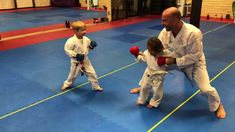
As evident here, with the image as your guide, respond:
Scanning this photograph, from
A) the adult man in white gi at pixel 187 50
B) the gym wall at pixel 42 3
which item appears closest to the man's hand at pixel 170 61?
the adult man in white gi at pixel 187 50

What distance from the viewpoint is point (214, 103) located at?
10.7 feet

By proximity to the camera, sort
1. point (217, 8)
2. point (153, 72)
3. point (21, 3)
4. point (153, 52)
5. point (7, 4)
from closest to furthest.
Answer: point (153, 52) → point (153, 72) → point (217, 8) → point (7, 4) → point (21, 3)

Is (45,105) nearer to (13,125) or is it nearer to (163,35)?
(13,125)

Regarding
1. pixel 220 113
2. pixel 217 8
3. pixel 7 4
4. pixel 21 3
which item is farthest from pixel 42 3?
pixel 220 113

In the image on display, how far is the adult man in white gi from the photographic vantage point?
2971mm

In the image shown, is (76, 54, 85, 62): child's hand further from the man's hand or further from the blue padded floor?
the man's hand

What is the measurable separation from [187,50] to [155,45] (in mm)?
428

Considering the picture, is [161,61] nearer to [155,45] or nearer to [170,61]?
[170,61]

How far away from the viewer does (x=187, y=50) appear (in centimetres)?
310

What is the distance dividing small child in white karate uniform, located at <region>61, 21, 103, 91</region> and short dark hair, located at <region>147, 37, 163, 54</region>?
104 centimetres

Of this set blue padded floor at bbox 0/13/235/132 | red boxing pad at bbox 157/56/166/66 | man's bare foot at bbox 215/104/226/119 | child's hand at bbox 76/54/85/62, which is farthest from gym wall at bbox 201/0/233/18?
child's hand at bbox 76/54/85/62

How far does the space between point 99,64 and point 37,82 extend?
4.86ft

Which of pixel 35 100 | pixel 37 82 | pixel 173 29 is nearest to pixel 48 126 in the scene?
pixel 35 100

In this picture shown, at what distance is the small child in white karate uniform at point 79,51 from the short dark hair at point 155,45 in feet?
3.42
